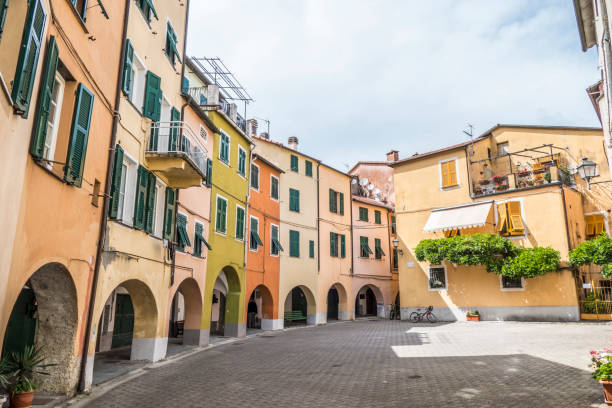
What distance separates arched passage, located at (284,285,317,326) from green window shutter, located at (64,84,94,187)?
20.4 m

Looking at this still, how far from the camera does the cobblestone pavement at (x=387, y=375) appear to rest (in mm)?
8711

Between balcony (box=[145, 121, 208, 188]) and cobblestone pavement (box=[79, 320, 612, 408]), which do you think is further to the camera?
balcony (box=[145, 121, 208, 188])

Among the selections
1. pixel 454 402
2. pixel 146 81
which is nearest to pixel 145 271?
pixel 146 81

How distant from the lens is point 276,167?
86.3 feet

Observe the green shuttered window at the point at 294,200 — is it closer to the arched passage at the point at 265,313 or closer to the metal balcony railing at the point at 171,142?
the arched passage at the point at 265,313

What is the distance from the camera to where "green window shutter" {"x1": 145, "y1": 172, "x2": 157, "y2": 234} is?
42.7 feet

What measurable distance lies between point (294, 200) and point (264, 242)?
4.70 meters

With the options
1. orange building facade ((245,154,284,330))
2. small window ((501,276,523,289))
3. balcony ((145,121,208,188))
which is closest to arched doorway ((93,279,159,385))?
balcony ((145,121,208,188))

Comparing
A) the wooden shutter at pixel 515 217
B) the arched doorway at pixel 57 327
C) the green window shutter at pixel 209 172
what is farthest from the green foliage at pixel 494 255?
the arched doorway at pixel 57 327

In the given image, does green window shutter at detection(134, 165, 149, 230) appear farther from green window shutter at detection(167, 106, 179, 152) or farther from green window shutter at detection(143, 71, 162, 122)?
green window shutter at detection(143, 71, 162, 122)

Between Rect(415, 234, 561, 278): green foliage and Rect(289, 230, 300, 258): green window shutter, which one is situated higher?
Rect(289, 230, 300, 258): green window shutter

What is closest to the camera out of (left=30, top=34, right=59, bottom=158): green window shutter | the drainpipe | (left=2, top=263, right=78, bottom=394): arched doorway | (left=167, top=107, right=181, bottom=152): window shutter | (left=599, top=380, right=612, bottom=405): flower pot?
(left=30, top=34, right=59, bottom=158): green window shutter

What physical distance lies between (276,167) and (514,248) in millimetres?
13647

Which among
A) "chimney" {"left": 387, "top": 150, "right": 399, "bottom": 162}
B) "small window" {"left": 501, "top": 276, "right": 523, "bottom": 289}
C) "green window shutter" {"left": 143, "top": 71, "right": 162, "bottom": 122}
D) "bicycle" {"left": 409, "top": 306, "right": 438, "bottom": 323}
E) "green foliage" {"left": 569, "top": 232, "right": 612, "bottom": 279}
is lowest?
"bicycle" {"left": 409, "top": 306, "right": 438, "bottom": 323}
